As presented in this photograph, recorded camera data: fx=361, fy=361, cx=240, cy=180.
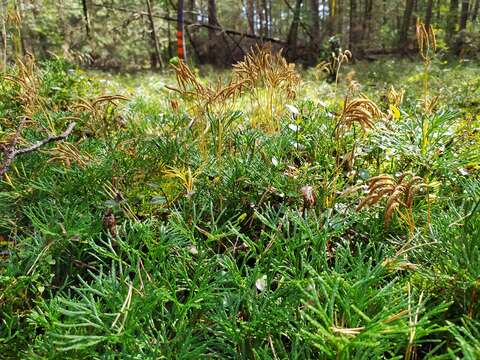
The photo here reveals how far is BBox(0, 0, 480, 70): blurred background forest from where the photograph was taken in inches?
472

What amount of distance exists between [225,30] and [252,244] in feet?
45.1

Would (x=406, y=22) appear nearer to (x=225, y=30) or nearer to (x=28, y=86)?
(x=225, y=30)


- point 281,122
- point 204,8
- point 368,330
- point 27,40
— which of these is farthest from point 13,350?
point 204,8

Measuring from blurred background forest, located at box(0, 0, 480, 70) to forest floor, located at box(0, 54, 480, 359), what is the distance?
374 inches

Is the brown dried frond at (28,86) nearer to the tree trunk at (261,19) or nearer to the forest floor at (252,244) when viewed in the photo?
the forest floor at (252,244)

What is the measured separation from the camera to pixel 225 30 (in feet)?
44.1

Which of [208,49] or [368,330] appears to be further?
[208,49]

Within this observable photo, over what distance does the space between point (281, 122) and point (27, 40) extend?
15056 mm

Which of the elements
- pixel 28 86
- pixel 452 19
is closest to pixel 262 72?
pixel 28 86

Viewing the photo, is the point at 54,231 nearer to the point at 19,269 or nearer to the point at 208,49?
the point at 19,269

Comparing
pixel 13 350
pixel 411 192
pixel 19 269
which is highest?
pixel 411 192

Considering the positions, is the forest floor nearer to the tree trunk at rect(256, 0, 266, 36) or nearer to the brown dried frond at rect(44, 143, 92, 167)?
the brown dried frond at rect(44, 143, 92, 167)

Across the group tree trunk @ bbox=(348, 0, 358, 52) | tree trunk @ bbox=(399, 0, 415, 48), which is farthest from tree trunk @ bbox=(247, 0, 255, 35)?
tree trunk @ bbox=(399, 0, 415, 48)

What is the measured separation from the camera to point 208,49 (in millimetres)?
16406
